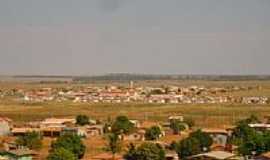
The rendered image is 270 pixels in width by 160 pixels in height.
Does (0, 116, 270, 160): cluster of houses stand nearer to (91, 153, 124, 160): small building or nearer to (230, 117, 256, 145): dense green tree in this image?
(91, 153, 124, 160): small building

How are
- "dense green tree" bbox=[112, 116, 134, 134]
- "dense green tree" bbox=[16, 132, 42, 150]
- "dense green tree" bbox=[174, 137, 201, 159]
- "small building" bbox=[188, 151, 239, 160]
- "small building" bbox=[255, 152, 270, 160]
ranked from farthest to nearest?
1. "dense green tree" bbox=[112, 116, 134, 134]
2. "dense green tree" bbox=[16, 132, 42, 150]
3. "dense green tree" bbox=[174, 137, 201, 159]
4. "small building" bbox=[188, 151, 239, 160]
5. "small building" bbox=[255, 152, 270, 160]

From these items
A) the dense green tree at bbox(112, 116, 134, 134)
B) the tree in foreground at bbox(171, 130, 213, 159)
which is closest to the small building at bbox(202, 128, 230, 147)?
the dense green tree at bbox(112, 116, 134, 134)

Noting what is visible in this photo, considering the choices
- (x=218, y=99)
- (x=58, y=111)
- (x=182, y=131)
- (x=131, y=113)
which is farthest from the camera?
(x=218, y=99)

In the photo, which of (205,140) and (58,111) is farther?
(58,111)

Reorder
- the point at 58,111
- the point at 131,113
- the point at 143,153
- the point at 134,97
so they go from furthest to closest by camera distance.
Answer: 1. the point at 134,97
2. the point at 58,111
3. the point at 131,113
4. the point at 143,153

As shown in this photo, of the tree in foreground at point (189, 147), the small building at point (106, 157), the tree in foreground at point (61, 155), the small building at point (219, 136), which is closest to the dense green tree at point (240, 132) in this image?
the small building at point (219, 136)

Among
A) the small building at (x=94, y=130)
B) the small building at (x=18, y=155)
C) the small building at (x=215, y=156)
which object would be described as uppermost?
the small building at (x=215, y=156)

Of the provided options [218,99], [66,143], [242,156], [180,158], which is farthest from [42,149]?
[218,99]

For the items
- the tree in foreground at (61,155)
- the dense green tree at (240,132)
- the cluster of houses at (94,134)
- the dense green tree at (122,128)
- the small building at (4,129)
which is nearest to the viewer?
the tree in foreground at (61,155)

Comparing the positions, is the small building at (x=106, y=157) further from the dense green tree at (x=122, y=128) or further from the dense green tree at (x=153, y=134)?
the dense green tree at (x=122, y=128)

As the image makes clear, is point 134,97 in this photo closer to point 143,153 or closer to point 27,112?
point 27,112
